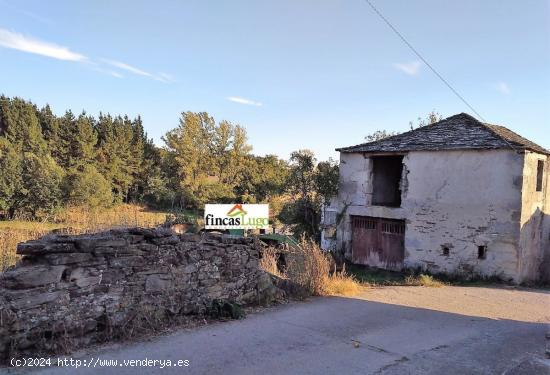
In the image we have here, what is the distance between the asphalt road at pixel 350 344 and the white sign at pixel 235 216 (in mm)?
9077

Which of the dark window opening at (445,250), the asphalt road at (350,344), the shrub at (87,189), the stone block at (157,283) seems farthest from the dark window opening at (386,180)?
the shrub at (87,189)

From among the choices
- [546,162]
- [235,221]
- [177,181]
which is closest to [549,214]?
[546,162]

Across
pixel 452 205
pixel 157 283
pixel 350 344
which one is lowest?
pixel 350 344

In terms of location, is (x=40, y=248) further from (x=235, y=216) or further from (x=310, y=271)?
(x=235, y=216)

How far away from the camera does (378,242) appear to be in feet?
53.2

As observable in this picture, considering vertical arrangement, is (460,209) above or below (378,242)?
above

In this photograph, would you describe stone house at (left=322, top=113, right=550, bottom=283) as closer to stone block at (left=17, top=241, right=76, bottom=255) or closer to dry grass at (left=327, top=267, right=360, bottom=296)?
dry grass at (left=327, top=267, right=360, bottom=296)

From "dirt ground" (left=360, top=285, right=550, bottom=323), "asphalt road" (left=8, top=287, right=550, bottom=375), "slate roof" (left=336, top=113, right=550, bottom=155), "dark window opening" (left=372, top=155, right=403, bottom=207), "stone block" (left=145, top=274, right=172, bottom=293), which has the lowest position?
"dirt ground" (left=360, top=285, right=550, bottom=323)

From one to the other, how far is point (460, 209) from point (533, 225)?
2586 mm

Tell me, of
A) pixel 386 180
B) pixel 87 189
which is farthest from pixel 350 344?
pixel 87 189

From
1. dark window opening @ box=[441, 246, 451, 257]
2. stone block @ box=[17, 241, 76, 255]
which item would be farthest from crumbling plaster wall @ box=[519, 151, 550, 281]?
stone block @ box=[17, 241, 76, 255]

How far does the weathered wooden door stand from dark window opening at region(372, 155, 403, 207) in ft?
3.26

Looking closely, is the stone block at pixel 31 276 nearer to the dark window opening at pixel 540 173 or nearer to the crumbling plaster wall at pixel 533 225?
the crumbling plaster wall at pixel 533 225

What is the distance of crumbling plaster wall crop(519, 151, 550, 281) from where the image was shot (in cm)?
1324
